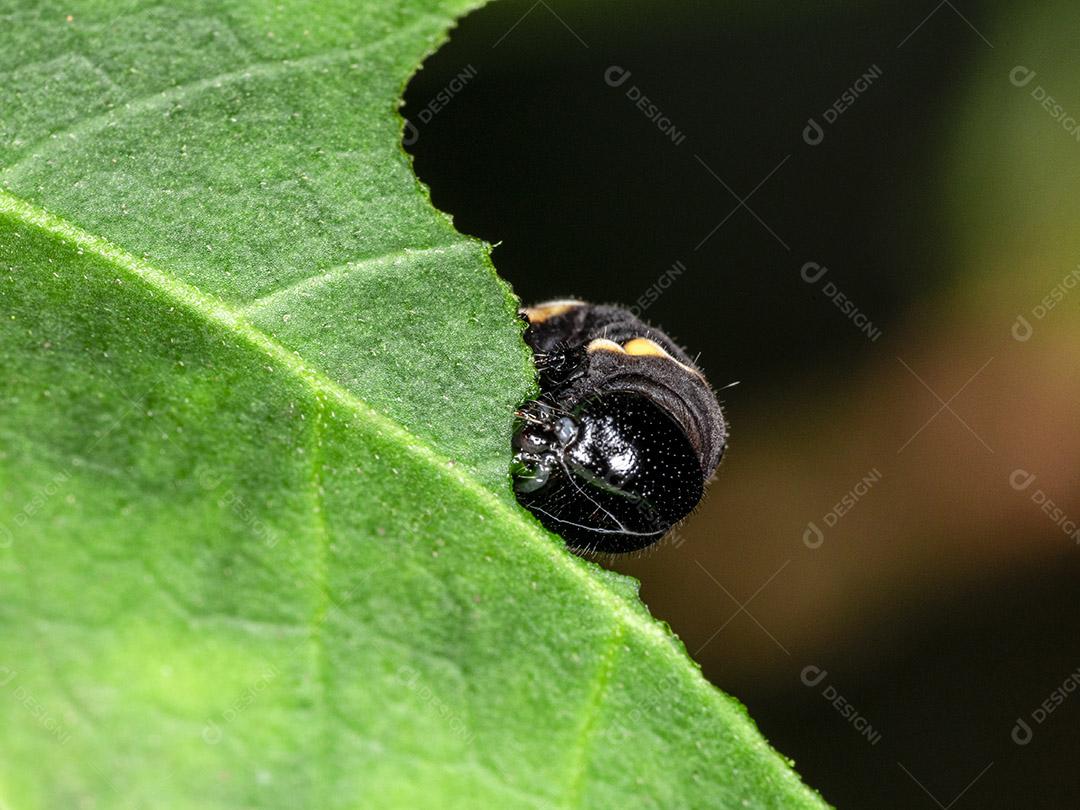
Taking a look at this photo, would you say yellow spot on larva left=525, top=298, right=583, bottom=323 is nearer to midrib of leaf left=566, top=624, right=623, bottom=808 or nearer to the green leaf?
the green leaf

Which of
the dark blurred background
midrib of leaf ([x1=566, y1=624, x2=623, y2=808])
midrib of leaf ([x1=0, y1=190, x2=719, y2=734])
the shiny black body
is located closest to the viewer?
midrib of leaf ([x1=566, y1=624, x2=623, y2=808])

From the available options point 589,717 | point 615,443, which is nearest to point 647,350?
point 615,443

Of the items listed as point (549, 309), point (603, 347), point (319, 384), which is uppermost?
point (319, 384)

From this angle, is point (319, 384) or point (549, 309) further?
point (549, 309)

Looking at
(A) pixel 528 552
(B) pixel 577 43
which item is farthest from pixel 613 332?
(A) pixel 528 552

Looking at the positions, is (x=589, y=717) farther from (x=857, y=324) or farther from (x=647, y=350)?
(x=857, y=324)

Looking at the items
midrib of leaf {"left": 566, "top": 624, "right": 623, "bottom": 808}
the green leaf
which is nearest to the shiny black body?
the green leaf

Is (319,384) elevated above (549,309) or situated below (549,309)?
above

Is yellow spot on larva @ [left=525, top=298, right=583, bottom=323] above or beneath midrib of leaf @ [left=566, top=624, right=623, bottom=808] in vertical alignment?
beneath
